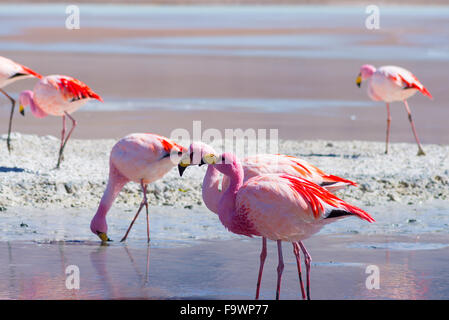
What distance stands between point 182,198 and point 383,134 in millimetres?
5034

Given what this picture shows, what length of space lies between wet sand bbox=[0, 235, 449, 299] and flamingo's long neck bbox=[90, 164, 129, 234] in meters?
0.16

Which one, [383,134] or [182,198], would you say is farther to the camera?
[383,134]

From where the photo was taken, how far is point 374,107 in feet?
51.4

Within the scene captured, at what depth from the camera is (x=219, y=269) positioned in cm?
615

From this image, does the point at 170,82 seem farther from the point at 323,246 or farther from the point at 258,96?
the point at 323,246

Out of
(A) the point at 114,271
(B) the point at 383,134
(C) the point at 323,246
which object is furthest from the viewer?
(B) the point at 383,134

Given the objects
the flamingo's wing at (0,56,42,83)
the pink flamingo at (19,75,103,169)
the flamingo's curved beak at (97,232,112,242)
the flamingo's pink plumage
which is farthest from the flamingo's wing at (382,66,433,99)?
the flamingo's pink plumage

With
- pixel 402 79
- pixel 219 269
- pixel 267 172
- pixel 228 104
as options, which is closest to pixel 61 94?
pixel 267 172

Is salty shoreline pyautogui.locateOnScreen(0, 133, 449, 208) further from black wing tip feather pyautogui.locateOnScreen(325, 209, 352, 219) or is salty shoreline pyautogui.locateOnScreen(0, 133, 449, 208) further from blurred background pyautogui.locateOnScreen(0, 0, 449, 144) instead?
black wing tip feather pyautogui.locateOnScreen(325, 209, 352, 219)

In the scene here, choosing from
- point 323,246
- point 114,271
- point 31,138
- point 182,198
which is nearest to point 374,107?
point 31,138

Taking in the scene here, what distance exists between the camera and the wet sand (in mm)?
5625

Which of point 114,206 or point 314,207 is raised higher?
point 314,207

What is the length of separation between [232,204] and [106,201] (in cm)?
172
